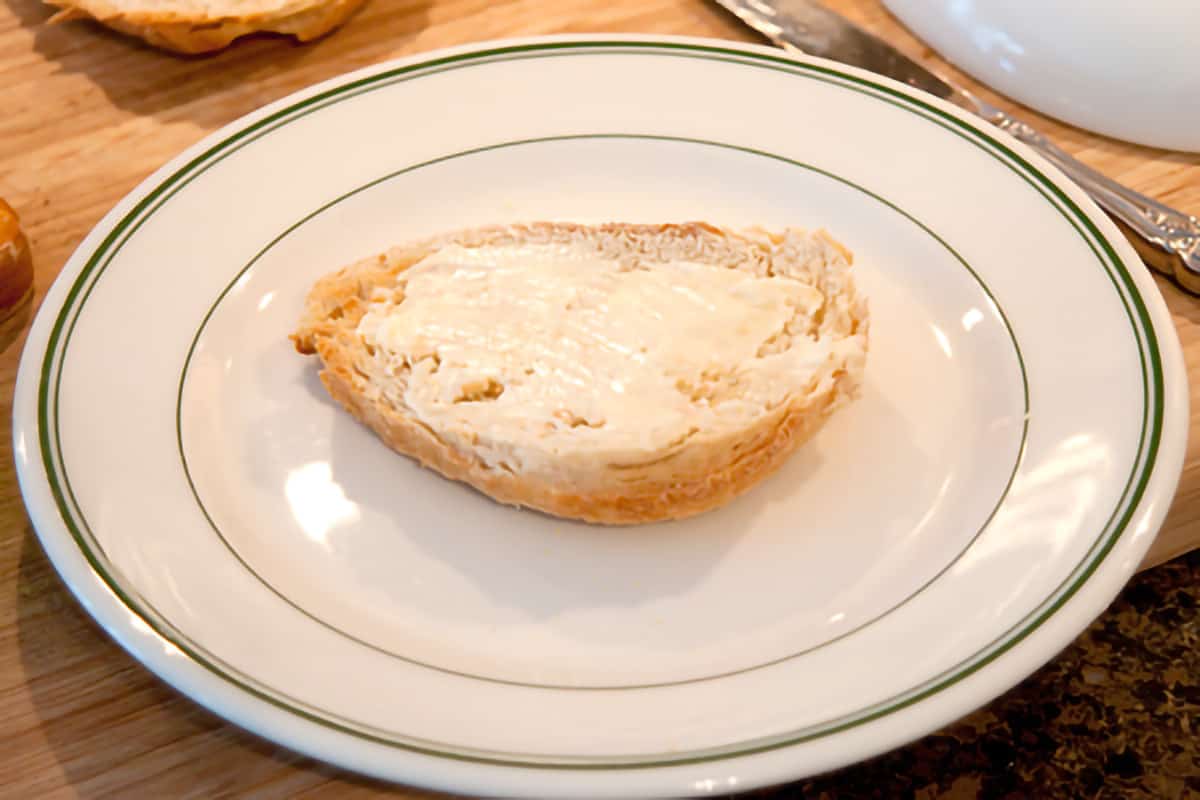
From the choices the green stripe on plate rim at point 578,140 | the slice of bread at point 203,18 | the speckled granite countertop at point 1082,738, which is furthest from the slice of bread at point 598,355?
the speckled granite countertop at point 1082,738

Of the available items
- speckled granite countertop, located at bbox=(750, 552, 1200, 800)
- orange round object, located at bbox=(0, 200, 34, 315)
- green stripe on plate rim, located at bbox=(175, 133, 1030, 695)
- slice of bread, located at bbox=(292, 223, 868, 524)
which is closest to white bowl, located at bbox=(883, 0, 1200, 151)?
green stripe on plate rim, located at bbox=(175, 133, 1030, 695)

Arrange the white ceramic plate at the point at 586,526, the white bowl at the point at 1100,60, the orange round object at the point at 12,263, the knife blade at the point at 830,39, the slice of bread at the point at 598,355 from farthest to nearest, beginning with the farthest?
the knife blade at the point at 830,39 < the white bowl at the point at 1100,60 < the orange round object at the point at 12,263 < the slice of bread at the point at 598,355 < the white ceramic plate at the point at 586,526

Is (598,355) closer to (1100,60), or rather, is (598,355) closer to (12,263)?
(12,263)

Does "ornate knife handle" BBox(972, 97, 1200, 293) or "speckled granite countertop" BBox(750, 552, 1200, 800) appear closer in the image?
"ornate knife handle" BBox(972, 97, 1200, 293)

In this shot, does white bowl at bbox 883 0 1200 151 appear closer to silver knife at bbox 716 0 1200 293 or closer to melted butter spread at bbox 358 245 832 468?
silver knife at bbox 716 0 1200 293

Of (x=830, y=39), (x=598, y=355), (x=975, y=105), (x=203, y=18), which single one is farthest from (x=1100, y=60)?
(x=203, y=18)

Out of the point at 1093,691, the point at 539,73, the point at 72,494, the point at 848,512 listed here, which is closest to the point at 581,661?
the point at 848,512

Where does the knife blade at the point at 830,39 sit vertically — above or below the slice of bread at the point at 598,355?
above

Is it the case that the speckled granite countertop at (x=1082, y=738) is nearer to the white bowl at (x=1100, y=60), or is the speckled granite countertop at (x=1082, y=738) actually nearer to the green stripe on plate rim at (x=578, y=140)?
the green stripe on plate rim at (x=578, y=140)
